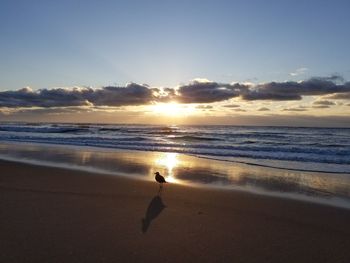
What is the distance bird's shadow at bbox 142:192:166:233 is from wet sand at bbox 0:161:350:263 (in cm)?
2

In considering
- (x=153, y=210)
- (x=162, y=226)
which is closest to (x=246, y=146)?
(x=153, y=210)

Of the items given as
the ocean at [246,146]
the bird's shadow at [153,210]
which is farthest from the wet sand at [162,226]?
the ocean at [246,146]

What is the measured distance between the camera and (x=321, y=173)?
1470 cm

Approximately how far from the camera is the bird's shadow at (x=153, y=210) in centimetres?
650

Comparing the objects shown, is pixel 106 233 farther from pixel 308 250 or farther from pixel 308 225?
pixel 308 225

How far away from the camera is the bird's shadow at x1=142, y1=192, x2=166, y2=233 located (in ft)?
21.3

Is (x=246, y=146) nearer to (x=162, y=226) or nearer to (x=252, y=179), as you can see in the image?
(x=252, y=179)

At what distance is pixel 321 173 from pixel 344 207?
653 cm

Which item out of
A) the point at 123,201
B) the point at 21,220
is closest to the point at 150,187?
the point at 123,201

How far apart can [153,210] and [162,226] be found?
3.79ft

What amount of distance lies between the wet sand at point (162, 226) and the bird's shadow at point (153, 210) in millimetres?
17

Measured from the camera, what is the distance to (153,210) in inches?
296

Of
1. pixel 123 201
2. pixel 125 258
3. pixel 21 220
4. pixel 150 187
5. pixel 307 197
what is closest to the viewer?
pixel 125 258

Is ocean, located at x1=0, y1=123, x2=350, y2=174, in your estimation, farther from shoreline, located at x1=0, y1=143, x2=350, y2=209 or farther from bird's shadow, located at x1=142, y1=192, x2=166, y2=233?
bird's shadow, located at x1=142, y1=192, x2=166, y2=233
